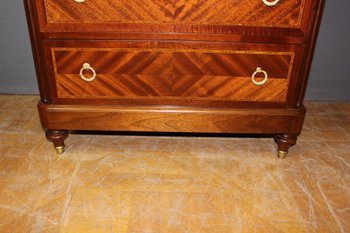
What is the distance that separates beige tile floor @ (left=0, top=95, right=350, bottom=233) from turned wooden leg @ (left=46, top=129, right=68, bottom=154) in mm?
43

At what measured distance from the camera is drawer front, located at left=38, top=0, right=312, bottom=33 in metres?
1.11

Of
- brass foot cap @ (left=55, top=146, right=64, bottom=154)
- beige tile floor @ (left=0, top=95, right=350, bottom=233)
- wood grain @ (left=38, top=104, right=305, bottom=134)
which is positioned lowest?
beige tile floor @ (left=0, top=95, right=350, bottom=233)

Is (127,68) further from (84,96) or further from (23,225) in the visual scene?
(23,225)

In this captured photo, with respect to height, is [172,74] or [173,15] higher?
[173,15]

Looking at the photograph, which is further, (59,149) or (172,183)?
(59,149)

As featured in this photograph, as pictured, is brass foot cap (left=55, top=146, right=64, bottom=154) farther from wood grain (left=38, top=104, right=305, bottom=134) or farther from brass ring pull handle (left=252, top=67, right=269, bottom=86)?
brass ring pull handle (left=252, top=67, right=269, bottom=86)

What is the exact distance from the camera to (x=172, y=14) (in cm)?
113

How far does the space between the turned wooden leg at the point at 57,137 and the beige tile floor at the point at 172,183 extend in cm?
4

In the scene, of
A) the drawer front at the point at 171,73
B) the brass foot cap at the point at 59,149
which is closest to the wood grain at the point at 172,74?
the drawer front at the point at 171,73

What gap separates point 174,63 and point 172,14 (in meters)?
0.18

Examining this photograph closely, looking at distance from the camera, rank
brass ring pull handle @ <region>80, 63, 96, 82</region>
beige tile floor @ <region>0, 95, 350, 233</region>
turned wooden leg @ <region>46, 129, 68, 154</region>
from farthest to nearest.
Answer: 1. turned wooden leg @ <region>46, 129, 68, 154</region>
2. brass ring pull handle @ <region>80, 63, 96, 82</region>
3. beige tile floor @ <region>0, 95, 350, 233</region>

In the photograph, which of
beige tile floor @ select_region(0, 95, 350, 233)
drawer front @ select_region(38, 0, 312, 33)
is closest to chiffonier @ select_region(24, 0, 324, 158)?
drawer front @ select_region(38, 0, 312, 33)

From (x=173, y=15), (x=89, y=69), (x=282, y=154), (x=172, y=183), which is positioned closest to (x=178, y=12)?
(x=173, y=15)

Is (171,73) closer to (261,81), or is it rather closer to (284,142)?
(261,81)
